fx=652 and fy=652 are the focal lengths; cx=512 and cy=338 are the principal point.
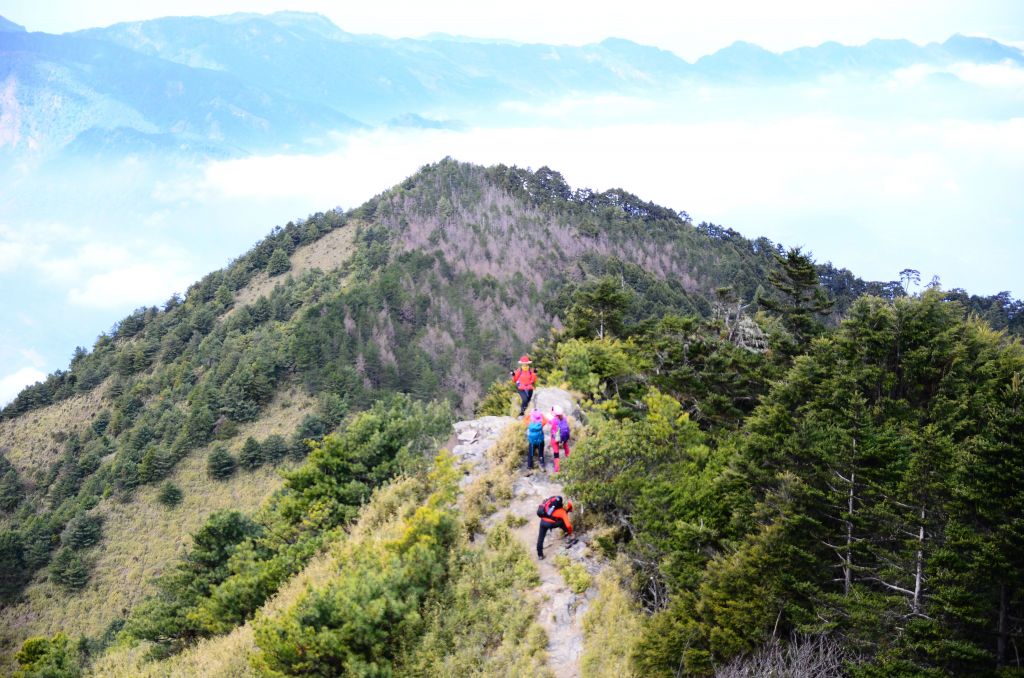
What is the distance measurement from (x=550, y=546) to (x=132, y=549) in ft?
130

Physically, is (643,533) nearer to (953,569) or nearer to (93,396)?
(953,569)

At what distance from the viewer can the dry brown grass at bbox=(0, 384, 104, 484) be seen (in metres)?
60.2

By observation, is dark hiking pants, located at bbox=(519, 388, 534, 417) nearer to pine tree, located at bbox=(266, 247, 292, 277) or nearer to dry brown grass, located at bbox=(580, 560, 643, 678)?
dry brown grass, located at bbox=(580, 560, 643, 678)

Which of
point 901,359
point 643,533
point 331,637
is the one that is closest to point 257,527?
point 331,637

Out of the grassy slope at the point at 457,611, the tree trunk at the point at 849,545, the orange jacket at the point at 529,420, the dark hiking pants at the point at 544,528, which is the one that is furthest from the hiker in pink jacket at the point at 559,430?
the tree trunk at the point at 849,545

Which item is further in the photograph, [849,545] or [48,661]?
[48,661]

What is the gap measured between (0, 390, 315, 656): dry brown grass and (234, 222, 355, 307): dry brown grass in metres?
29.0

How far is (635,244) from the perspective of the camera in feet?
313

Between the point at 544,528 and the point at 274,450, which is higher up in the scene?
the point at 544,528

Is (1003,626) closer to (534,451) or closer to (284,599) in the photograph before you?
(534,451)

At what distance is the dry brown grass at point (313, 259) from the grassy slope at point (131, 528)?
21.3 metres

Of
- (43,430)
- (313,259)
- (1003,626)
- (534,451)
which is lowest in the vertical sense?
(43,430)

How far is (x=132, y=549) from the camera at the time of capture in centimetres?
4241

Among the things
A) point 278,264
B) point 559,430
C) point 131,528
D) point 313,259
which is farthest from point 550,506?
point 313,259
